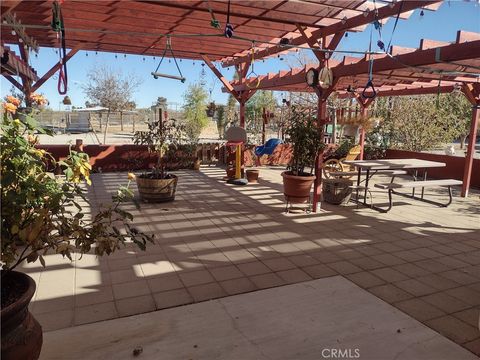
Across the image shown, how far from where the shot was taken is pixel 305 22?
5684 millimetres

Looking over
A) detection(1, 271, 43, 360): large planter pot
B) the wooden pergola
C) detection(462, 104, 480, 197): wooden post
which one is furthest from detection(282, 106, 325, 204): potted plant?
detection(1, 271, 43, 360): large planter pot

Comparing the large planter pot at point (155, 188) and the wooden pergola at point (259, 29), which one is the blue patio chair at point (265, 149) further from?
the large planter pot at point (155, 188)

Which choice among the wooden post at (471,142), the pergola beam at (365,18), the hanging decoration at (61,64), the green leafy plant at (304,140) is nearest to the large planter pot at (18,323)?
the hanging decoration at (61,64)

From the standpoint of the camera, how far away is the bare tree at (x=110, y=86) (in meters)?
25.0

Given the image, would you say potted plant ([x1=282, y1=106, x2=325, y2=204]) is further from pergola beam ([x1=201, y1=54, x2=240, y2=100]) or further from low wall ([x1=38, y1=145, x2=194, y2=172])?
low wall ([x1=38, y1=145, x2=194, y2=172])

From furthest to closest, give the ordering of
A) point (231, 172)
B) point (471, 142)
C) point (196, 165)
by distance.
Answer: point (196, 165), point (231, 172), point (471, 142)

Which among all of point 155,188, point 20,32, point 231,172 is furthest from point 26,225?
point 231,172

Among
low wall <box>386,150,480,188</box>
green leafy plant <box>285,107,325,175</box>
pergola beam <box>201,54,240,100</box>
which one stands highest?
pergola beam <box>201,54,240,100</box>

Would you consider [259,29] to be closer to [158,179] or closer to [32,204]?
[158,179]

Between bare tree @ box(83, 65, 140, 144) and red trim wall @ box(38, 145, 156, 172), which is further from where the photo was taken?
bare tree @ box(83, 65, 140, 144)

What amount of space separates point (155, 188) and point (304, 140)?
8.98 feet

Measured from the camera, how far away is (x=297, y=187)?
229 inches

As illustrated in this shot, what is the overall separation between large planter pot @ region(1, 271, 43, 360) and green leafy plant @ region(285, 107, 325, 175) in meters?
4.61

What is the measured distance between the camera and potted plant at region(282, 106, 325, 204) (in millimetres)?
5773
